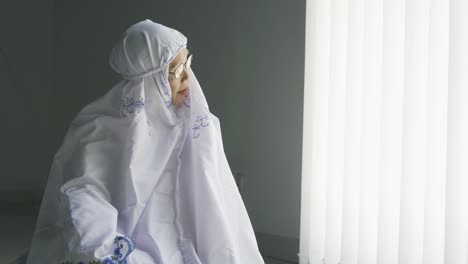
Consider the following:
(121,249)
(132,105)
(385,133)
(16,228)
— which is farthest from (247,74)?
(16,228)

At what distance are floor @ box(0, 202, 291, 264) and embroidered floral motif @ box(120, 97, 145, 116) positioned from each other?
4.55ft

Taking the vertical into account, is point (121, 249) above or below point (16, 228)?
above

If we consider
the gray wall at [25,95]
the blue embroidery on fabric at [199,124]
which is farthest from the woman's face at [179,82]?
the gray wall at [25,95]

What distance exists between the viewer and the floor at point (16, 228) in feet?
7.80

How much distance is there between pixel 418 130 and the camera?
1.80 m

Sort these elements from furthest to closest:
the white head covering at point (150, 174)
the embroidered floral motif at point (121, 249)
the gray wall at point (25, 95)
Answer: the gray wall at point (25, 95) < the white head covering at point (150, 174) < the embroidered floral motif at point (121, 249)

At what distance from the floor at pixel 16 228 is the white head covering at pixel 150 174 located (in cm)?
116

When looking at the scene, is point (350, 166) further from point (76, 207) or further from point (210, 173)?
point (76, 207)

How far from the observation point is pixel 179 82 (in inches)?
54.8

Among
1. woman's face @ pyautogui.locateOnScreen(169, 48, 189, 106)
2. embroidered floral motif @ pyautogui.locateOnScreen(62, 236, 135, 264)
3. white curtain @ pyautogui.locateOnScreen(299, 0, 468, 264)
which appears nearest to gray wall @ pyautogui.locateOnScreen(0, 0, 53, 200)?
white curtain @ pyautogui.locateOnScreen(299, 0, 468, 264)

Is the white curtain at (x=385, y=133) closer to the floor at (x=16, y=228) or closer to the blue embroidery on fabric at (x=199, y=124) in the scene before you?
the floor at (x=16, y=228)

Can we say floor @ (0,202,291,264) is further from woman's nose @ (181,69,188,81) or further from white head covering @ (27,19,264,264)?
woman's nose @ (181,69,188,81)

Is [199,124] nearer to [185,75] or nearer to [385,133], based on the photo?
[185,75]

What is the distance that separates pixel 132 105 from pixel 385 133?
1.11 metres
